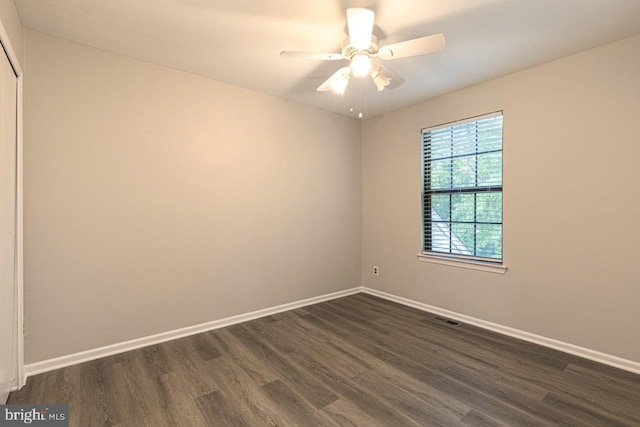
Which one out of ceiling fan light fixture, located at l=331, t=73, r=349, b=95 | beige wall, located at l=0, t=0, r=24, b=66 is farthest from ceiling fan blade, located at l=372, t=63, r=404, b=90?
beige wall, located at l=0, t=0, r=24, b=66

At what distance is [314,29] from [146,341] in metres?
2.94

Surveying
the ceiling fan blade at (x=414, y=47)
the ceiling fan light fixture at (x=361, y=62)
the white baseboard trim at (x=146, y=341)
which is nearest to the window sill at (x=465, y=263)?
the white baseboard trim at (x=146, y=341)

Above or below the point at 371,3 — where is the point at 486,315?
below

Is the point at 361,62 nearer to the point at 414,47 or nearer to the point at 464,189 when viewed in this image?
the point at 414,47

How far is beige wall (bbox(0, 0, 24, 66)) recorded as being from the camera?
1702 mm

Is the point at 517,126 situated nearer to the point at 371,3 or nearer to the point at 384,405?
the point at 371,3

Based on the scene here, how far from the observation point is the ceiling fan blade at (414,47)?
180 centimetres

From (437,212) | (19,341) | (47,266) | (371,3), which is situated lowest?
(19,341)

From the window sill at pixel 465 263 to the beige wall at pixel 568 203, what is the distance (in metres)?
0.06

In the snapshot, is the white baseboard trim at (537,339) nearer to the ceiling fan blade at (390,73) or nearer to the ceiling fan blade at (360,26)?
the ceiling fan blade at (390,73)

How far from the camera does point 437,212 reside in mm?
3590

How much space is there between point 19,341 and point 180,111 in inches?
83.6

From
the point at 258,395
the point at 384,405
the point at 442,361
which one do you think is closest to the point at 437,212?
the point at 442,361

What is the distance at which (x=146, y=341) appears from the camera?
105 inches
